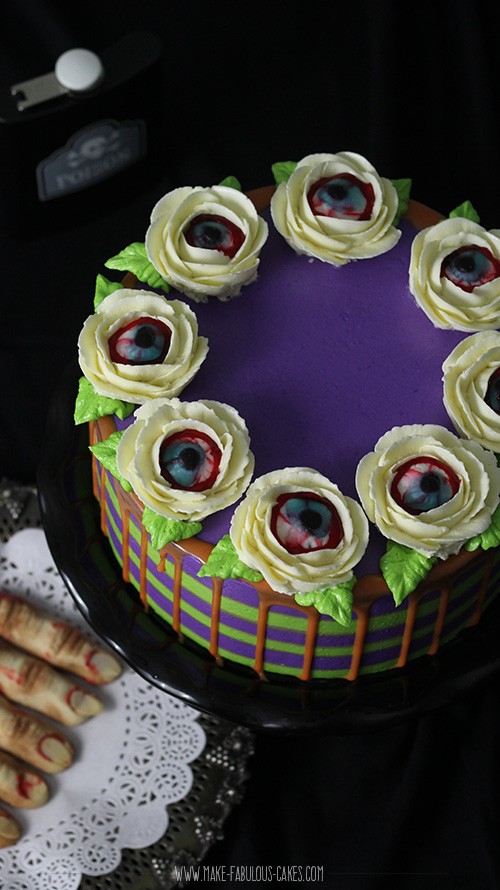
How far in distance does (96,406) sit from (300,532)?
0.94 feet

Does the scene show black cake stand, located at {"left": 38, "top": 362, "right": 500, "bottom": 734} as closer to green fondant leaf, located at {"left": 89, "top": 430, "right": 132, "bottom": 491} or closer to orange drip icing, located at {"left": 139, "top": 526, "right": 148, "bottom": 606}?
orange drip icing, located at {"left": 139, "top": 526, "right": 148, "bottom": 606}

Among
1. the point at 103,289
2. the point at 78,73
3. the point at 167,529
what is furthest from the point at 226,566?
the point at 78,73

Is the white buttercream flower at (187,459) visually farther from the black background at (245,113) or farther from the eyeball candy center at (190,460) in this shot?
the black background at (245,113)

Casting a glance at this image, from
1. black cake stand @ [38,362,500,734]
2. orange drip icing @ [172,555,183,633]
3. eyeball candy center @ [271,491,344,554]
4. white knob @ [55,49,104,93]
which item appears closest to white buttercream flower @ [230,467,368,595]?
eyeball candy center @ [271,491,344,554]

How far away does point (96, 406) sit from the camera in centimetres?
133

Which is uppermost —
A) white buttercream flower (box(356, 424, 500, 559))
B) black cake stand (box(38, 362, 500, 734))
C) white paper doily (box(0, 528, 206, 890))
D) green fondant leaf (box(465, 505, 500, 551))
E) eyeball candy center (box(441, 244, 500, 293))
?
eyeball candy center (box(441, 244, 500, 293))

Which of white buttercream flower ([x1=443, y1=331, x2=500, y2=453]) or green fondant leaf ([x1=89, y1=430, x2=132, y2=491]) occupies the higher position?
white buttercream flower ([x1=443, y1=331, x2=500, y2=453])

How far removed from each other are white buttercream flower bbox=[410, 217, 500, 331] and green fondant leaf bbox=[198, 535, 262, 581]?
0.37 meters

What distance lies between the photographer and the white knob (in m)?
1.76

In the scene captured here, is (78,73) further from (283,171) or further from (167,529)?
(167,529)

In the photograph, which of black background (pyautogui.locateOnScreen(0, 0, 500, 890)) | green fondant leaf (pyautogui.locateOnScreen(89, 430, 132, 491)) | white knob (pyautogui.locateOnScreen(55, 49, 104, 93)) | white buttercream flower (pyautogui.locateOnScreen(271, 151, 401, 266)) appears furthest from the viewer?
black background (pyautogui.locateOnScreen(0, 0, 500, 890))

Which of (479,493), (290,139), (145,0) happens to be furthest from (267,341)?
(145,0)

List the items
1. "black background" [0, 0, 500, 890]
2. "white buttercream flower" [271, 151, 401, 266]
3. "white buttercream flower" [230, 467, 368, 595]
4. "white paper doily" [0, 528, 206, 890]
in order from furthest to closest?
"black background" [0, 0, 500, 890]
"white paper doily" [0, 528, 206, 890]
"white buttercream flower" [271, 151, 401, 266]
"white buttercream flower" [230, 467, 368, 595]

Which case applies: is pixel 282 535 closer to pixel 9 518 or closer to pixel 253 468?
pixel 253 468
